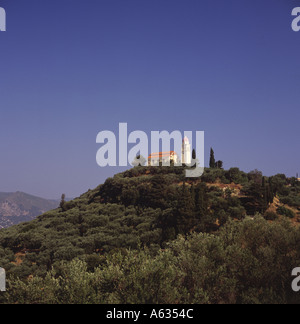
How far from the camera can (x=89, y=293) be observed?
11.8 metres

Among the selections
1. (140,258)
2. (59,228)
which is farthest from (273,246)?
(59,228)

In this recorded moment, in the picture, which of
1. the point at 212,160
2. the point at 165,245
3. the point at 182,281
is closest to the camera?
the point at 182,281

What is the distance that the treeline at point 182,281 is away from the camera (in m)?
11.7

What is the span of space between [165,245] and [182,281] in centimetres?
1773

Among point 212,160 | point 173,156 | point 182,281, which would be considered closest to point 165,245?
point 182,281

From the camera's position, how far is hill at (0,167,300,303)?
12.3m

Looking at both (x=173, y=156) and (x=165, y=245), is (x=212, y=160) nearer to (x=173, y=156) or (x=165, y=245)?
(x=173, y=156)

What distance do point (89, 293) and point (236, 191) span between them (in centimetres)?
3862

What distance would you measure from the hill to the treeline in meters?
0.05

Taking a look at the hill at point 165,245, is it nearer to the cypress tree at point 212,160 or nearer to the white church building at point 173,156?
the cypress tree at point 212,160

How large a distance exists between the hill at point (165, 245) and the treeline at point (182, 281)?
0.05 metres

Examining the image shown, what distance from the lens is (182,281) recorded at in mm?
13578

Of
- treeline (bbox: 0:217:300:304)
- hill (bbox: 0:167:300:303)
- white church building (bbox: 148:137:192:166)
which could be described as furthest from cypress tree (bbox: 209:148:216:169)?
treeline (bbox: 0:217:300:304)
